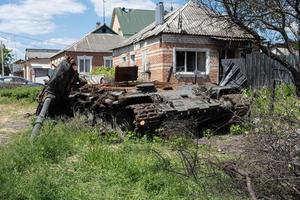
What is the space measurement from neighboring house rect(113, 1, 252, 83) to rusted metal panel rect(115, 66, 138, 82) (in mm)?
9899

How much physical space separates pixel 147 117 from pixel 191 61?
53.6ft

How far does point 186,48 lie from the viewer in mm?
25453

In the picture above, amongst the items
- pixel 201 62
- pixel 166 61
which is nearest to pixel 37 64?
pixel 201 62

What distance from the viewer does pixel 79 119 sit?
11.6m

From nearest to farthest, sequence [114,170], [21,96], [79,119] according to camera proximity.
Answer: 1. [114,170]
2. [79,119]
3. [21,96]

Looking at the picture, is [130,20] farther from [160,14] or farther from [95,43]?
[160,14]

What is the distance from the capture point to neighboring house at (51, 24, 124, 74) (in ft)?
143

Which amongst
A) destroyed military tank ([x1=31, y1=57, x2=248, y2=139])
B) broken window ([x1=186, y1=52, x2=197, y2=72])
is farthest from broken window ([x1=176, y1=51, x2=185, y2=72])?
destroyed military tank ([x1=31, y1=57, x2=248, y2=139])

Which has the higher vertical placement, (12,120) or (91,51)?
(91,51)

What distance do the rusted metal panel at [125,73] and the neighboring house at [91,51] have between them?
27798 mm

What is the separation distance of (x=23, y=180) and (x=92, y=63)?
127 ft

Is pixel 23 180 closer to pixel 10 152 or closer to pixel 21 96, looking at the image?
pixel 10 152

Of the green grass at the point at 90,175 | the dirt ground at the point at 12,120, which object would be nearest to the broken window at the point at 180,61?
the dirt ground at the point at 12,120

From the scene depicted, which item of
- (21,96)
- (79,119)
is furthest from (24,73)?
(79,119)
